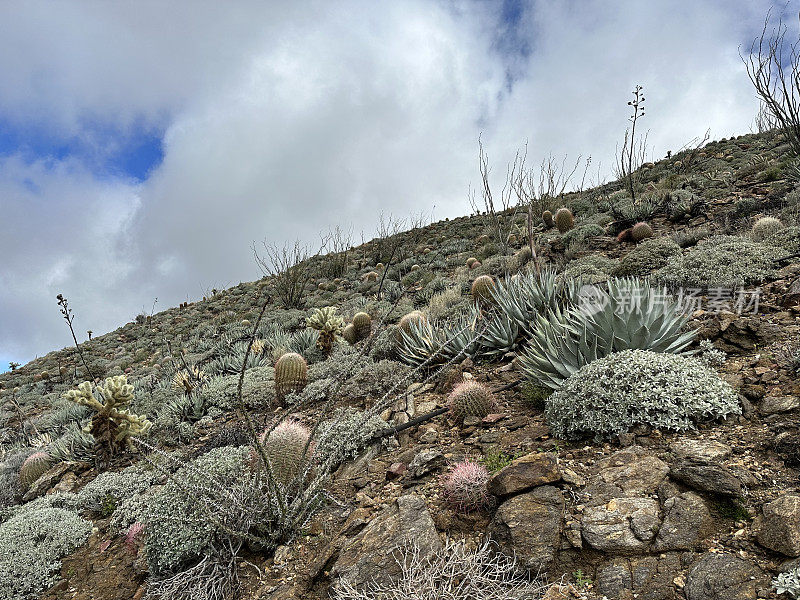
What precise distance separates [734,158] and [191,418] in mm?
19257

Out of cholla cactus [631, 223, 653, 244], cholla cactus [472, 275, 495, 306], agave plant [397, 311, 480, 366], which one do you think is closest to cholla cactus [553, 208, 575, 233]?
cholla cactus [631, 223, 653, 244]

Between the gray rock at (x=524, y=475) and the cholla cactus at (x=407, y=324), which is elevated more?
the cholla cactus at (x=407, y=324)

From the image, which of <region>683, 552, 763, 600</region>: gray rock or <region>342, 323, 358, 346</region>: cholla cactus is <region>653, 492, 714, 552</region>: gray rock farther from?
<region>342, 323, 358, 346</region>: cholla cactus

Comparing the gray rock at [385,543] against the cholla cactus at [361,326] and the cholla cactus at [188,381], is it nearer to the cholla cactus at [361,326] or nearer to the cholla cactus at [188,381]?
the cholla cactus at [188,381]

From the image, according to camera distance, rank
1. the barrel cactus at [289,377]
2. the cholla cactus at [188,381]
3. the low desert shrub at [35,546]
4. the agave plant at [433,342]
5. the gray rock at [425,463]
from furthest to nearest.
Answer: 1. the cholla cactus at [188,381]
2. the barrel cactus at [289,377]
3. the agave plant at [433,342]
4. the low desert shrub at [35,546]
5. the gray rock at [425,463]

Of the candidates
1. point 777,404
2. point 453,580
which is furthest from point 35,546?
point 777,404

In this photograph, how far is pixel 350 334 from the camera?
8.07 m

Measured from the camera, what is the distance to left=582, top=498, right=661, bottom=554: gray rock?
2.19 meters

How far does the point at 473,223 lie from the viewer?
21.9m

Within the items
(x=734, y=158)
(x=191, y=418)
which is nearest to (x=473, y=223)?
(x=734, y=158)

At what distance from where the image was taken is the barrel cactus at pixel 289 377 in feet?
19.5

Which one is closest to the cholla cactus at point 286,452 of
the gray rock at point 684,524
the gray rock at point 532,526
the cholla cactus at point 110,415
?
the gray rock at point 532,526

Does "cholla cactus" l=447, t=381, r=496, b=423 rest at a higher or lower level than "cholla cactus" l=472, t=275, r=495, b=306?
lower

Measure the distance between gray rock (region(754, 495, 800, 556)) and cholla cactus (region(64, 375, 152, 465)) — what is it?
586 cm
